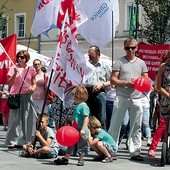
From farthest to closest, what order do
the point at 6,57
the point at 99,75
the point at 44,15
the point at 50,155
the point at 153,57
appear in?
the point at 153,57, the point at 6,57, the point at 44,15, the point at 99,75, the point at 50,155

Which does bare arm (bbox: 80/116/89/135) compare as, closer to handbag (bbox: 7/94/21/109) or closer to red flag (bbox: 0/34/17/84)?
handbag (bbox: 7/94/21/109)

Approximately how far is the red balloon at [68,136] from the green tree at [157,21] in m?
22.9

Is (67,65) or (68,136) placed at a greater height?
(67,65)

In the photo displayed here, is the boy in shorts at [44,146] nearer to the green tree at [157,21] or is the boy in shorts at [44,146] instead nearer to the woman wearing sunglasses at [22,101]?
the woman wearing sunglasses at [22,101]

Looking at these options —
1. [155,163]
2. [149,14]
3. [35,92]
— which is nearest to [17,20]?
[149,14]

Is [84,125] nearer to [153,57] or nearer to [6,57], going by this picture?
[6,57]

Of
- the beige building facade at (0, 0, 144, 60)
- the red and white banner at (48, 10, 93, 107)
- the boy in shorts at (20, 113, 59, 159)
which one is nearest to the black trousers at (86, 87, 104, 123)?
the red and white banner at (48, 10, 93, 107)

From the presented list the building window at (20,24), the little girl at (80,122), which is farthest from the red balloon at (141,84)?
the building window at (20,24)

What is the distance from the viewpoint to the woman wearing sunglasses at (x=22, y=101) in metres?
11.0

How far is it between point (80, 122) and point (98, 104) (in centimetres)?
145

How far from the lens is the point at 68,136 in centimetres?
880

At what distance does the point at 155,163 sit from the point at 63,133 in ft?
5.23

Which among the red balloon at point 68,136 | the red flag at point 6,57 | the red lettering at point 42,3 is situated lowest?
the red balloon at point 68,136

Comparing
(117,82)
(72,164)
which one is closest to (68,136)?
(72,164)
